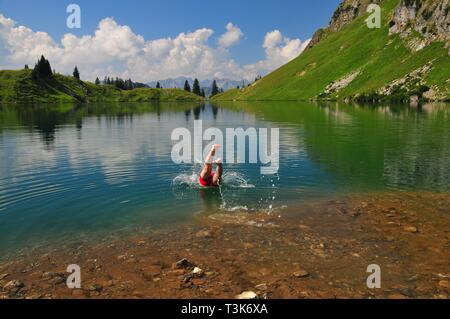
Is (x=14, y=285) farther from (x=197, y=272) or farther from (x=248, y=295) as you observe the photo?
(x=248, y=295)

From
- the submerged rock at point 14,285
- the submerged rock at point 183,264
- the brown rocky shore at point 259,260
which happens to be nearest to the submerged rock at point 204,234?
the brown rocky shore at point 259,260

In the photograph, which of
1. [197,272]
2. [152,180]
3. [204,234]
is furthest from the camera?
[152,180]

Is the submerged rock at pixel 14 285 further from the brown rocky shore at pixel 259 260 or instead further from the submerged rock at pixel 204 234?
the submerged rock at pixel 204 234

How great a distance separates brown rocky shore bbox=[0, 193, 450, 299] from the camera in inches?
496

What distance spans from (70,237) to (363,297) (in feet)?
42.4

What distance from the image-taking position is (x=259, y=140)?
5216 centimetres

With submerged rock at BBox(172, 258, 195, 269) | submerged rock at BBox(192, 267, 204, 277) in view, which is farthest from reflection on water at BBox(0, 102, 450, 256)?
submerged rock at BBox(192, 267, 204, 277)

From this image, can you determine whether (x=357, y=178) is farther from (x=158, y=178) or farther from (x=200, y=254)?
(x=200, y=254)

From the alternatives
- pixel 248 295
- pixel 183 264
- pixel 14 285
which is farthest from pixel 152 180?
pixel 248 295

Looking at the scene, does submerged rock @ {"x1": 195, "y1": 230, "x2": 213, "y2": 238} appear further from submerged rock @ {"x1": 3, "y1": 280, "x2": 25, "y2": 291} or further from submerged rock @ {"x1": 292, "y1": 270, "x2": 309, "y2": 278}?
submerged rock @ {"x1": 3, "y1": 280, "x2": 25, "y2": 291}

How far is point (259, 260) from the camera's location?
14883mm

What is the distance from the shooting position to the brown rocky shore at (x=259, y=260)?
1260 cm

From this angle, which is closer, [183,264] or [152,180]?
[183,264]
